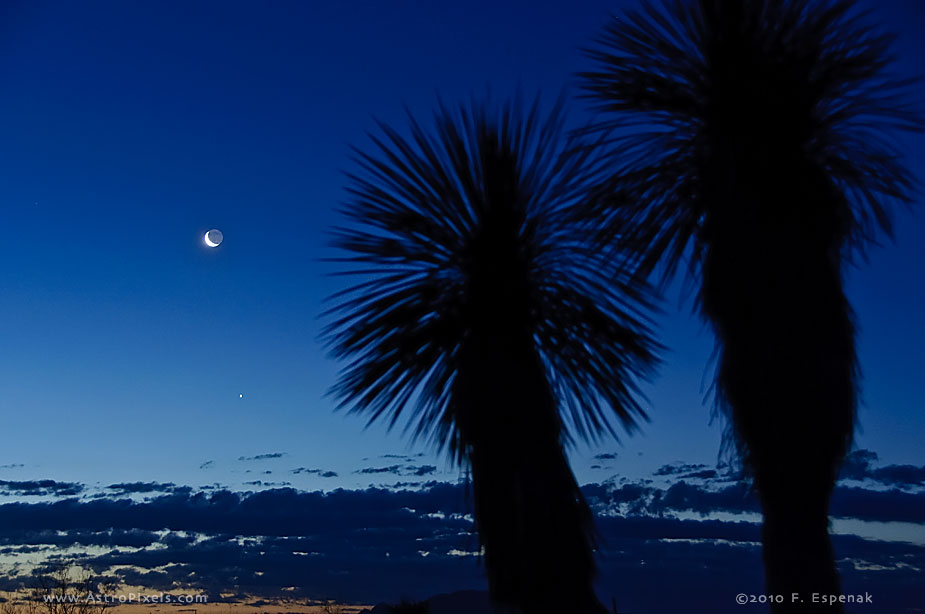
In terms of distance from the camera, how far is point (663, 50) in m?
8.29

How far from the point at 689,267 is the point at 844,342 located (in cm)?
201

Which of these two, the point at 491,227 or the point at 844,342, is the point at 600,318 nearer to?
the point at 491,227

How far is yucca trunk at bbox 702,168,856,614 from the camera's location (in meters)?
6.26

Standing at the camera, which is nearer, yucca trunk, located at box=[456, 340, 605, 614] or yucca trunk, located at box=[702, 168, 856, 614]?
yucca trunk, located at box=[702, 168, 856, 614]

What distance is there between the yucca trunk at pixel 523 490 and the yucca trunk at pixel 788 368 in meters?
2.27

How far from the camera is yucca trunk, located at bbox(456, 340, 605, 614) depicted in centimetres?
823

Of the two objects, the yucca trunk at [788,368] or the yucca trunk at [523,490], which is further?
the yucca trunk at [523,490]

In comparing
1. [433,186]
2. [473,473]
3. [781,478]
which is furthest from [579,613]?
[433,186]

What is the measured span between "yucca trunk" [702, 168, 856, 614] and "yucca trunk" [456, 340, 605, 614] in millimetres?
2266

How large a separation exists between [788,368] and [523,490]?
121 inches

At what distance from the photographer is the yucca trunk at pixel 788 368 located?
6258 mm

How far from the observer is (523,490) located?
852 centimetres

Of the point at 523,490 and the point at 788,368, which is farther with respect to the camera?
the point at 523,490

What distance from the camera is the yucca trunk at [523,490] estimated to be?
823 centimetres
